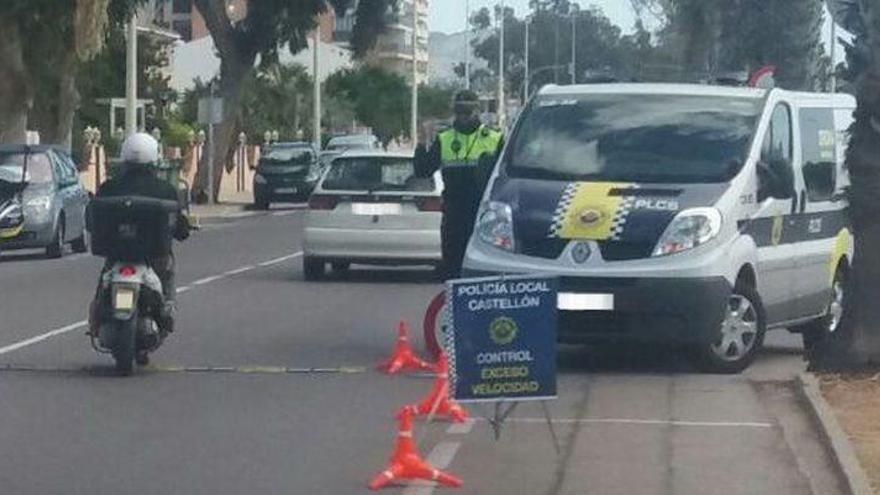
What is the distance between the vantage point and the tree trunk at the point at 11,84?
152ft

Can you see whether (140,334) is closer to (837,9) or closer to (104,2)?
(837,9)

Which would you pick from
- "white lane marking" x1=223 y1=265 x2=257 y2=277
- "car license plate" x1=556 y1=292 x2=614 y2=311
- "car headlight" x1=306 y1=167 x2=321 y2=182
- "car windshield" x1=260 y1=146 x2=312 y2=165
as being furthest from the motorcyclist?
"car headlight" x1=306 y1=167 x2=321 y2=182

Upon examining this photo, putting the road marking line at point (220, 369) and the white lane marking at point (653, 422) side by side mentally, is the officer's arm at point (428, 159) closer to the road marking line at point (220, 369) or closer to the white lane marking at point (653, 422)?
the road marking line at point (220, 369)

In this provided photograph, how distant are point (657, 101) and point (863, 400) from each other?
339cm

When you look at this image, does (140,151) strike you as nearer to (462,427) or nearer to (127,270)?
(127,270)

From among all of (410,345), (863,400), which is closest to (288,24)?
(410,345)

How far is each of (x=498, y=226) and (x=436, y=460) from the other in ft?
14.7

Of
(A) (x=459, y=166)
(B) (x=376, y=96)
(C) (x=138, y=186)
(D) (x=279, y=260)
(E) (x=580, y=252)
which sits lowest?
(D) (x=279, y=260)

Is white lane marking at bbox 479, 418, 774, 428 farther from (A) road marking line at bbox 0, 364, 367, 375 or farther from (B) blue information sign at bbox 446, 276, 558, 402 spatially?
(A) road marking line at bbox 0, 364, 367, 375

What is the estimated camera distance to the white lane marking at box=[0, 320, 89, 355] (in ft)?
60.3

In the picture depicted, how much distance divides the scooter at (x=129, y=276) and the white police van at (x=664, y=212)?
2276 millimetres

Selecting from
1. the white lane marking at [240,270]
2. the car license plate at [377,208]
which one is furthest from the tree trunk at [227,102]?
the car license plate at [377,208]

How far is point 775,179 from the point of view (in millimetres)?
17375

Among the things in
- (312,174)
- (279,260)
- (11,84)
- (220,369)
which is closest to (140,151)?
(220,369)
